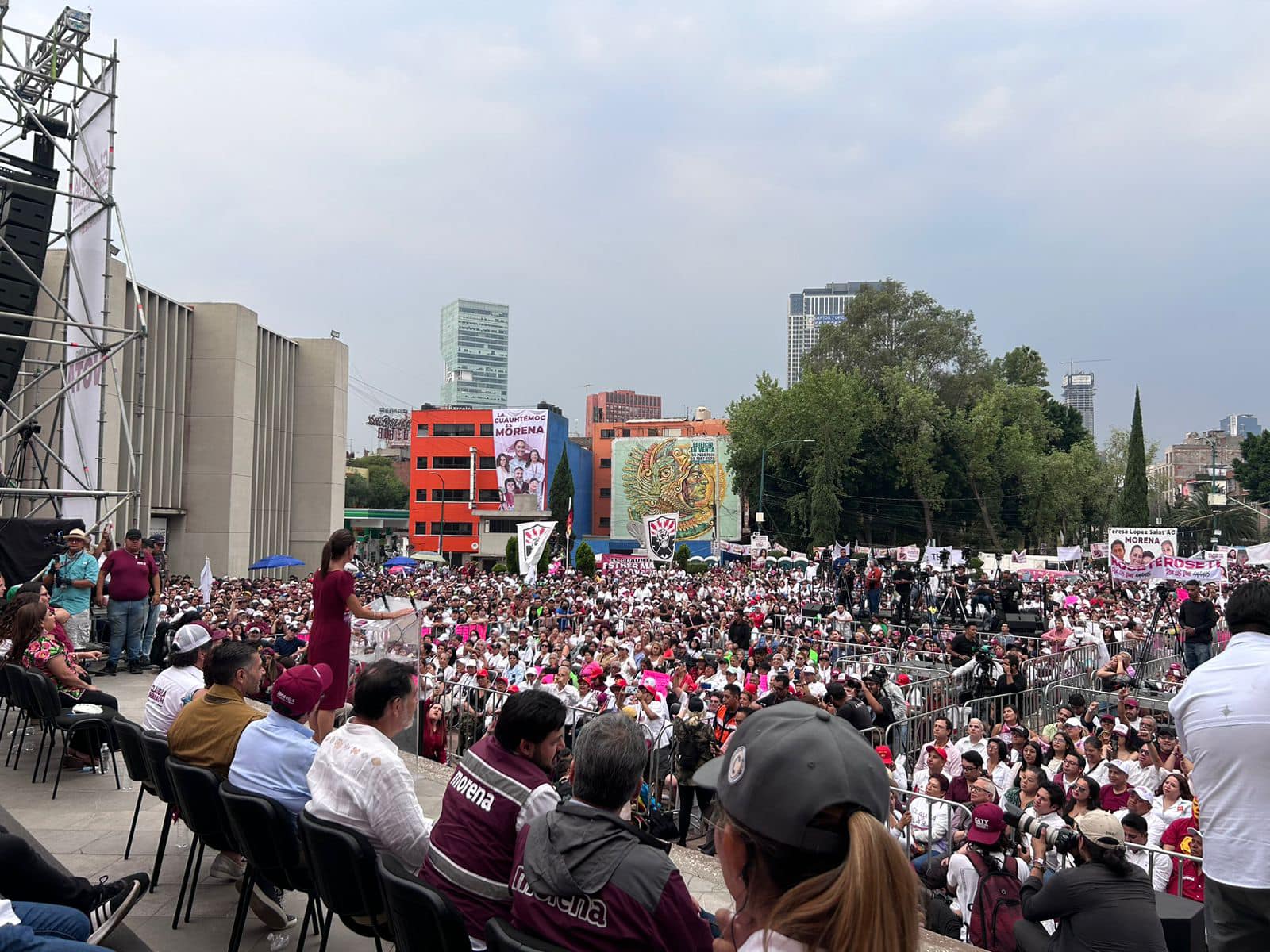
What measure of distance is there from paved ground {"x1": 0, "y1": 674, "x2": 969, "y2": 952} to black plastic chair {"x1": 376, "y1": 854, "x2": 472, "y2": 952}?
151 cm

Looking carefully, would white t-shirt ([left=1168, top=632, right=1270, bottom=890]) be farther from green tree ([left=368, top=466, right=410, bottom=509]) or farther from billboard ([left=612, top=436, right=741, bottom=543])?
green tree ([left=368, top=466, right=410, bottom=509])

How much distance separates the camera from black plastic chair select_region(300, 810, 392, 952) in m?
3.09

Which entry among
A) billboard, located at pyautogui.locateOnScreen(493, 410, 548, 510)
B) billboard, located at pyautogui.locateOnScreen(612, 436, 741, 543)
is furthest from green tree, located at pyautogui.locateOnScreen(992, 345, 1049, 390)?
billboard, located at pyautogui.locateOnScreen(493, 410, 548, 510)

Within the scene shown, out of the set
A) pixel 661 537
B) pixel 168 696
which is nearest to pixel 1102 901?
pixel 168 696

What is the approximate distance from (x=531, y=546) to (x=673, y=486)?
43006 millimetres

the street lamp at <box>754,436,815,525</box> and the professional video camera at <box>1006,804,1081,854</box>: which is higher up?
the street lamp at <box>754,436,815,525</box>

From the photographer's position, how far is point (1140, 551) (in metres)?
21.7

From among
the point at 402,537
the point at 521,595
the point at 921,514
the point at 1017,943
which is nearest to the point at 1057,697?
the point at 1017,943

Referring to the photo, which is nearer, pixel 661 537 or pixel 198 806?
pixel 198 806

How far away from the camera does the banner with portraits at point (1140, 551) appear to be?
21.2m

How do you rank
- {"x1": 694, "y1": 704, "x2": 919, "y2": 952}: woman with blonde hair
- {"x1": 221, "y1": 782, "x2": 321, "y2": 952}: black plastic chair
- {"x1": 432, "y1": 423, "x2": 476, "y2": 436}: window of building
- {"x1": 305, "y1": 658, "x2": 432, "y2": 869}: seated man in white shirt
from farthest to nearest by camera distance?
{"x1": 432, "y1": 423, "x2": 476, "y2": 436}: window of building < {"x1": 221, "y1": 782, "x2": 321, "y2": 952}: black plastic chair < {"x1": 305, "y1": 658, "x2": 432, "y2": 869}: seated man in white shirt < {"x1": 694, "y1": 704, "x2": 919, "y2": 952}: woman with blonde hair

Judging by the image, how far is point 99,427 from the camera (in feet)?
42.3

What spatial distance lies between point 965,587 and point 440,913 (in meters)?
21.1

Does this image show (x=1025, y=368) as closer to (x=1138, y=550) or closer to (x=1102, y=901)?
(x=1138, y=550)
